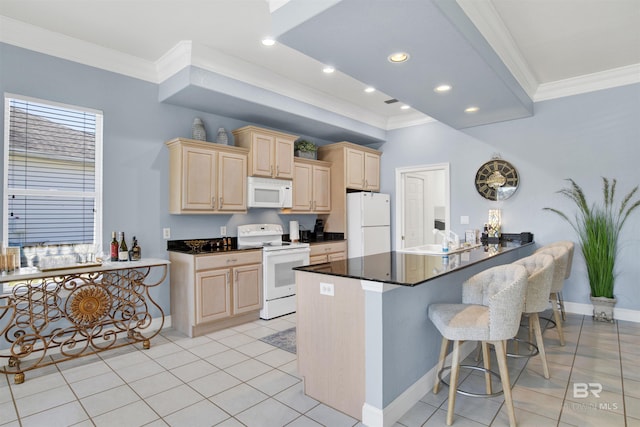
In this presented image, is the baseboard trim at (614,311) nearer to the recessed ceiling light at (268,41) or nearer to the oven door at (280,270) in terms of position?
the oven door at (280,270)

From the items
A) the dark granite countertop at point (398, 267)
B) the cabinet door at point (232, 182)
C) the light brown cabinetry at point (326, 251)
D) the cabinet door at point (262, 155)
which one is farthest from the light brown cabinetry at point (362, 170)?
the dark granite countertop at point (398, 267)

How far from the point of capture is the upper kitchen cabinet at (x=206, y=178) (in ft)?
12.4

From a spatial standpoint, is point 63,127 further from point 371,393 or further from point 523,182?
point 523,182

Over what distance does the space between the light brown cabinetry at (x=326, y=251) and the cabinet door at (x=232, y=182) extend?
115 centimetres

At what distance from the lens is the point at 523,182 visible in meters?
4.61

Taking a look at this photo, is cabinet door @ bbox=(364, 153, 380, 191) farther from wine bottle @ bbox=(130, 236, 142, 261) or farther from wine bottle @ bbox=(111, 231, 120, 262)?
wine bottle @ bbox=(111, 231, 120, 262)

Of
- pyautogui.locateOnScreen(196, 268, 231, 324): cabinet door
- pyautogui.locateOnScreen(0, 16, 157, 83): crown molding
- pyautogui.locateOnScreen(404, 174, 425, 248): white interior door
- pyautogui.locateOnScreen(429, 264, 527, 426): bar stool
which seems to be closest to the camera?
pyautogui.locateOnScreen(429, 264, 527, 426): bar stool

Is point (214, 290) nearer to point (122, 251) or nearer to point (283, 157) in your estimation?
point (122, 251)

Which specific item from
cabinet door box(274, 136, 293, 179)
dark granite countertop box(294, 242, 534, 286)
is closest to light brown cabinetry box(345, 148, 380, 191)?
cabinet door box(274, 136, 293, 179)

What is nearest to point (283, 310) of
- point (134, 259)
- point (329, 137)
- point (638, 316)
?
point (134, 259)

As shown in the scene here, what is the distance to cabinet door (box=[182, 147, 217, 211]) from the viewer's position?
378 centimetres

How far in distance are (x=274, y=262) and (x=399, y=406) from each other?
2.45m

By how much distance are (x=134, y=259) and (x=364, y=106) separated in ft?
12.3

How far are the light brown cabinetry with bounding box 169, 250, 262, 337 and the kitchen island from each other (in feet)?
5.30
